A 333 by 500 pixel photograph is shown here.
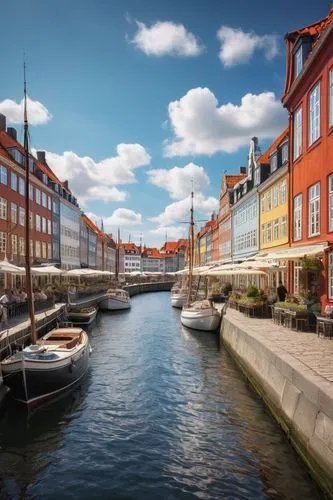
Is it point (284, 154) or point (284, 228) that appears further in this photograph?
point (284, 154)

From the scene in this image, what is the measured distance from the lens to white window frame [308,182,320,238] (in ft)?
60.8

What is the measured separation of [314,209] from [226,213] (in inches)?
1431

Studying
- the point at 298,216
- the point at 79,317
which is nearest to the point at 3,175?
the point at 79,317

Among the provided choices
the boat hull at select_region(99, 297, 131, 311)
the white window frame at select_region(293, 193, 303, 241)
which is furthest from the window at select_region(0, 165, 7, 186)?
the white window frame at select_region(293, 193, 303, 241)

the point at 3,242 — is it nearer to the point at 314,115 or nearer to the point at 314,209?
the point at 314,209

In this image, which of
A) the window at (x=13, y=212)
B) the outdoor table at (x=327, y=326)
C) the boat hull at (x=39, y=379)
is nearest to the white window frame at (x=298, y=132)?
the outdoor table at (x=327, y=326)

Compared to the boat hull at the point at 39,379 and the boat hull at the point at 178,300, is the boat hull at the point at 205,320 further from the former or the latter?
the boat hull at the point at 178,300

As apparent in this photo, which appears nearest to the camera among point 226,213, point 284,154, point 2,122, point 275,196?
point 284,154

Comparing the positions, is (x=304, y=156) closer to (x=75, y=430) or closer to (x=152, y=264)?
(x=75, y=430)

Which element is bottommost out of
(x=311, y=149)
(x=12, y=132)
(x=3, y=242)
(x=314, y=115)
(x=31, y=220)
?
(x=3, y=242)

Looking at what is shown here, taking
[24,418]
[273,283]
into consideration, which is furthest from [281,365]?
[273,283]

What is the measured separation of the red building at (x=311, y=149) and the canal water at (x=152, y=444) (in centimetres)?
597

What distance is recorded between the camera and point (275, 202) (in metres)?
31.8

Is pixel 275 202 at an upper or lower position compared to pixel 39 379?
upper
